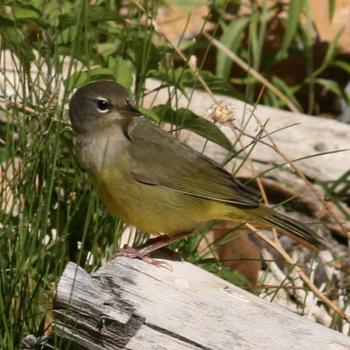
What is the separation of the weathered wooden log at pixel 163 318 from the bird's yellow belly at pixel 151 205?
64 centimetres

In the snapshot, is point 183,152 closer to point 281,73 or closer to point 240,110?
point 240,110

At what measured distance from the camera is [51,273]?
187 inches

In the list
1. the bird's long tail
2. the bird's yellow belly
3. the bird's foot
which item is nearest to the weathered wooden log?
the bird's foot

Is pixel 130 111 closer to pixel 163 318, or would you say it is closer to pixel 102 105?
pixel 102 105

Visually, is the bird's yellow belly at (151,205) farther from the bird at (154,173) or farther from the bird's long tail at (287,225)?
the bird's long tail at (287,225)

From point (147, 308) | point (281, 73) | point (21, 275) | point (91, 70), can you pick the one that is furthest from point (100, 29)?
point (281, 73)

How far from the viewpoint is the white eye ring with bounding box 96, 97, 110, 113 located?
4.79 meters

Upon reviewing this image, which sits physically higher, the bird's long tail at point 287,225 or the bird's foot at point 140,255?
the bird's long tail at point 287,225

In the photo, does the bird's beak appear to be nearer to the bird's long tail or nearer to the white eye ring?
the white eye ring

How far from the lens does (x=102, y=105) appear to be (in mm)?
4828

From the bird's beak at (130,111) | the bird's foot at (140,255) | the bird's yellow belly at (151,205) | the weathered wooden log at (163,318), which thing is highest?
the bird's beak at (130,111)

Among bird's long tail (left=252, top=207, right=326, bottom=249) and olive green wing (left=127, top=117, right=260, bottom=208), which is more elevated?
olive green wing (left=127, top=117, right=260, bottom=208)

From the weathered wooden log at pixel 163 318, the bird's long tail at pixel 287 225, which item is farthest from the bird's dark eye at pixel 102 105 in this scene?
the weathered wooden log at pixel 163 318

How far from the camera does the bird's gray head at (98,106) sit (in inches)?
187
